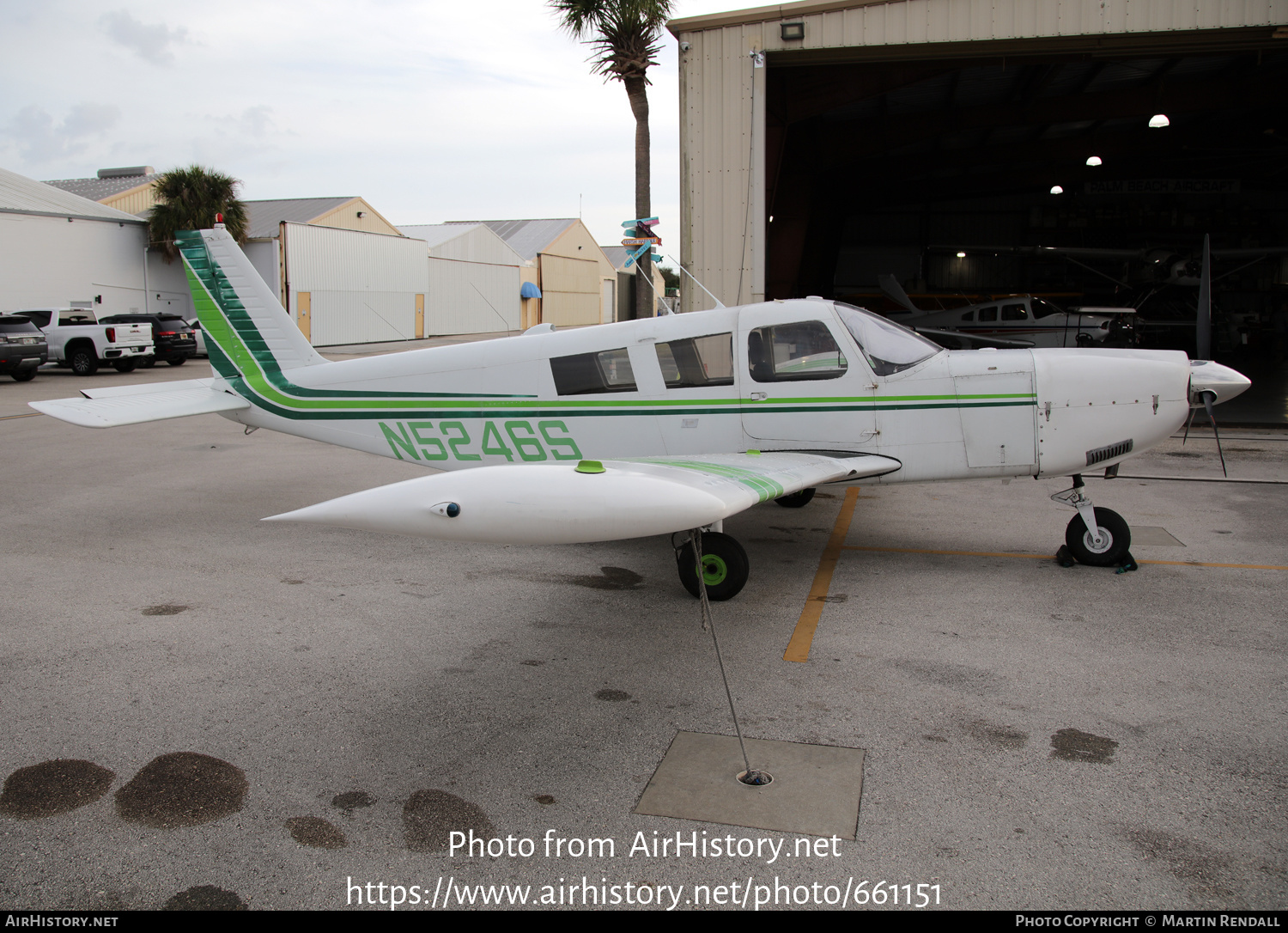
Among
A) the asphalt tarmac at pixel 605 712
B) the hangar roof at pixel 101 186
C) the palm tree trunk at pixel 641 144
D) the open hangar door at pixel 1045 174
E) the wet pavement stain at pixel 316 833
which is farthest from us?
the hangar roof at pixel 101 186

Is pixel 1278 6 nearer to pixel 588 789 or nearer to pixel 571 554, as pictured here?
pixel 571 554

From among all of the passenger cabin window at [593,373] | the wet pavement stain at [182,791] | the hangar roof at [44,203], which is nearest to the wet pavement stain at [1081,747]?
the wet pavement stain at [182,791]

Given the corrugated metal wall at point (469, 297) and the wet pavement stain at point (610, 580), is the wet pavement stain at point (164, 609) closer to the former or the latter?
the wet pavement stain at point (610, 580)

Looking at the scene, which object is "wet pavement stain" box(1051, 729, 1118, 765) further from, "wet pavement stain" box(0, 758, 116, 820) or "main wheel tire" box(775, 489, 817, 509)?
"main wheel tire" box(775, 489, 817, 509)

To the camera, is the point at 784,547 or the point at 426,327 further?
the point at 426,327

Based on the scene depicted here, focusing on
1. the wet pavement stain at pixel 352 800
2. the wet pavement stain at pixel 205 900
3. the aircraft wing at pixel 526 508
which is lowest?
the wet pavement stain at pixel 205 900

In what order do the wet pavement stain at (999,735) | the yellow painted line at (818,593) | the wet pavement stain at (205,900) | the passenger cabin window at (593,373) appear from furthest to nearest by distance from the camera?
the passenger cabin window at (593,373) < the yellow painted line at (818,593) < the wet pavement stain at (999,735) < the wet pavement stain at (205,900)

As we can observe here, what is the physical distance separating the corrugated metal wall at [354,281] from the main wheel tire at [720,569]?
1248 inches

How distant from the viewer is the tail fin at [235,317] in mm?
7734

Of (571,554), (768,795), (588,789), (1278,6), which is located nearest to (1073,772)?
(768,795)

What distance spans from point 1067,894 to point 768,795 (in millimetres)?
1060

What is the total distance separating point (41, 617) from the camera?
5426 millimetres

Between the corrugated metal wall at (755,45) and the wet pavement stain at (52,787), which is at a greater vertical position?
the corrugated metal wall at (755,45)

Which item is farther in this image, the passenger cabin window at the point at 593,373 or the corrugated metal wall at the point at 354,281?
the corrugated metal wall at the point at 354,281
